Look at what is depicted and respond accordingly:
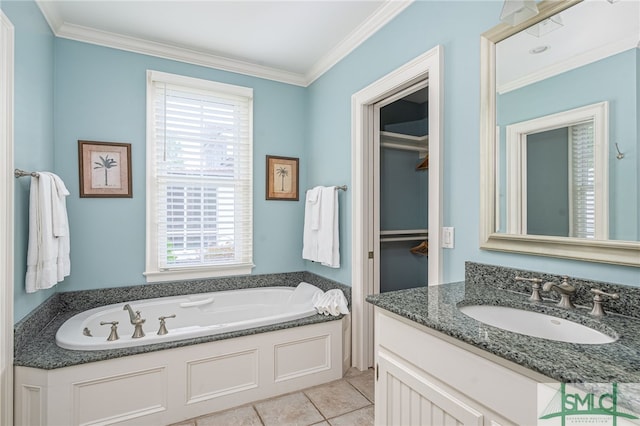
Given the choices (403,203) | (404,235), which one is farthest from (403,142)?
(404,235)

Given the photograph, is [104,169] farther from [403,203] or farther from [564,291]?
[564,291]

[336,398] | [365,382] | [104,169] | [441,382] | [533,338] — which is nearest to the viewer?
[533,338]

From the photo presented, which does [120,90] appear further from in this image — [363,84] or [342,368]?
[342,368]

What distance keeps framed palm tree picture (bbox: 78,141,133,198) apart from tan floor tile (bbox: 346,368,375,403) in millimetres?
2297

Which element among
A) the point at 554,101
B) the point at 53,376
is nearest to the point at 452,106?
the point at 554,101

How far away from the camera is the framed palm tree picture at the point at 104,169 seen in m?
2.57

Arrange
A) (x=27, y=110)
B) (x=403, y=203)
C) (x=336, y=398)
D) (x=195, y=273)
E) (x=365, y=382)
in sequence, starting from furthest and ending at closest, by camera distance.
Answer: (x=403, y=203) < (x=195, y=273) < (x=365, y=382) < (x=336, y=398) < (x=27, y=110)

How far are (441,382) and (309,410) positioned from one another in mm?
1307

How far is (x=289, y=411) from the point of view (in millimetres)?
2072

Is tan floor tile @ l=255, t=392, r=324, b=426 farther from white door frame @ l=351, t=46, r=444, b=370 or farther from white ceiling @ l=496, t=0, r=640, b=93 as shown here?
white ceiling @ l=496, t=0, r=640, b=93

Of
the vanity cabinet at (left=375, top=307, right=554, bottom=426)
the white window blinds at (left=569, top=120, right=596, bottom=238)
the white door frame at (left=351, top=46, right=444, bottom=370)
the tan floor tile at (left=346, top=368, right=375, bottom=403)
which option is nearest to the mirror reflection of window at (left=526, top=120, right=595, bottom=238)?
the white window blinds at (left=569, top=120, right=596, bottom=238)

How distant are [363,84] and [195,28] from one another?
1.36 m

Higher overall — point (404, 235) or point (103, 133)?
point (103, 133)

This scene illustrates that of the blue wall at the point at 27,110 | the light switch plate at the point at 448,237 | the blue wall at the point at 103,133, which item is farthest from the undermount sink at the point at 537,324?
the blue wall at the point at 103,133
